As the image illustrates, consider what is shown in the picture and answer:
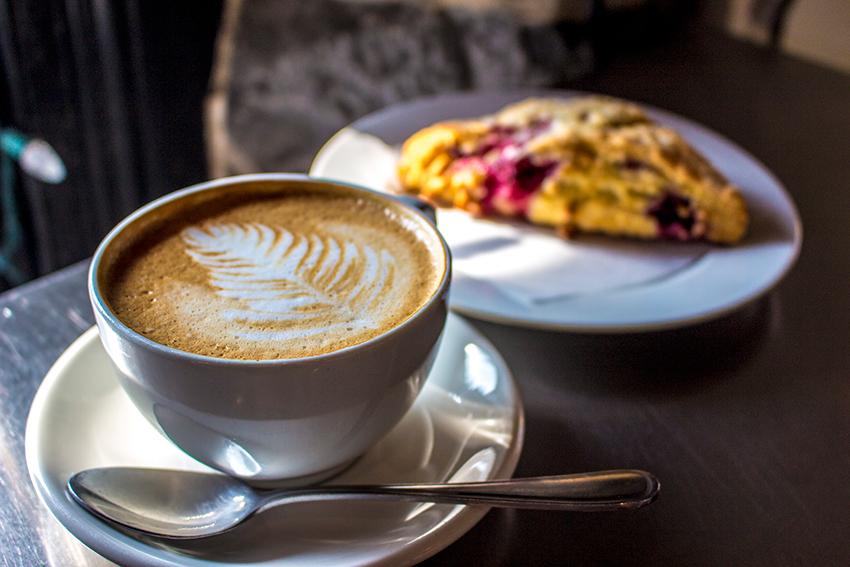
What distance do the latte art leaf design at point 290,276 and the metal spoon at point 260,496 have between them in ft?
0.32

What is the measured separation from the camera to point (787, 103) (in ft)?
4.24

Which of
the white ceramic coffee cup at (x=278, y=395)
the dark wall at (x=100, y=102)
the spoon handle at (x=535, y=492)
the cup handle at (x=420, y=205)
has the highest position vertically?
the cup handle at (x=420, y=205)

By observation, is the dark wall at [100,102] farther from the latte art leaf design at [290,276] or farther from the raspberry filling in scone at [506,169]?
the latte art leaf design at [290,276]

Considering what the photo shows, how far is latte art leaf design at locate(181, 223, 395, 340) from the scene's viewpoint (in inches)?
20.4

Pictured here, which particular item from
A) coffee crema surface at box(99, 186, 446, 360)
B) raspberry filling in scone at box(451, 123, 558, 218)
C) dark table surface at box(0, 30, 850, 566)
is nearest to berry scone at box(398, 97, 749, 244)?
raspberry filling in scone at box(451, 123, 558, 218)

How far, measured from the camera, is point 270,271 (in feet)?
1.85

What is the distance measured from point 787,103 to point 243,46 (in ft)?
3.91

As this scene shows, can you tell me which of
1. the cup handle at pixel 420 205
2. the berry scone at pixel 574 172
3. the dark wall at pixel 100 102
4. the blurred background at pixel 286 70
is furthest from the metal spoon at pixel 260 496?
the dark wall at pixel 100 102

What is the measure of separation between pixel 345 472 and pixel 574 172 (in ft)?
1.90

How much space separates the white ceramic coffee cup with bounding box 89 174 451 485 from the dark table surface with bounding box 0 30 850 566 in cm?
10

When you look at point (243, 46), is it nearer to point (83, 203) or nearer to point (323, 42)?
point (323, 42)

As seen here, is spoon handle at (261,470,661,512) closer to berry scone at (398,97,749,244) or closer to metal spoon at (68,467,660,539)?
metal spoon at (68,467,660,539)

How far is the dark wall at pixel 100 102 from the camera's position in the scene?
1316 mm

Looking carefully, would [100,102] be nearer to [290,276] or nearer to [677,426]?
[290,276]
